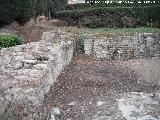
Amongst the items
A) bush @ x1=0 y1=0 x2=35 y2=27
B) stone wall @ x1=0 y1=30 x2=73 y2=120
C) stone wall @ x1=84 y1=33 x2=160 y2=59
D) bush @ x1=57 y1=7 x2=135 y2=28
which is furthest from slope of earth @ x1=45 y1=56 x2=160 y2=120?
bush @ x1=57 y1=7 x2=135 y2=28

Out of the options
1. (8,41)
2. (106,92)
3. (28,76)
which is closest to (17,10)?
(8,41)

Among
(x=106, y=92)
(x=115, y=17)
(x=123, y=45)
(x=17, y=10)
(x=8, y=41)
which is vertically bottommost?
(x=106, y=92)

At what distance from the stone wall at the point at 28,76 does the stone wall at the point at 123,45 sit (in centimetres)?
288

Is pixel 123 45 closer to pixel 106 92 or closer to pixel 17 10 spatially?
pixel 17 10

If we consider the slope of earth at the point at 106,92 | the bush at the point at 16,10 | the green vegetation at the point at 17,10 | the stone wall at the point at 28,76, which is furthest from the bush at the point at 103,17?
the stone wall at the point at 28,76

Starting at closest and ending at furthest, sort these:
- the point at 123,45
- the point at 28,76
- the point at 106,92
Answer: the point at 28,76
the point at 106,92
the point at 123,45

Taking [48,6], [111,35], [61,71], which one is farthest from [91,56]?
[48,6]

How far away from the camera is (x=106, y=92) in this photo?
535 inches

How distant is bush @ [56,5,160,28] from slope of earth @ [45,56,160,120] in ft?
22.6

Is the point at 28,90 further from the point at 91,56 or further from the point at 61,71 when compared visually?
the point at 91,56

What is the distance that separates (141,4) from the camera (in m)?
27.0

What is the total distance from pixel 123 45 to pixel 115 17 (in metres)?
5.39

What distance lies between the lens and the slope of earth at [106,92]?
11.8 metres

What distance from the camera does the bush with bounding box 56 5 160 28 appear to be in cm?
2439
